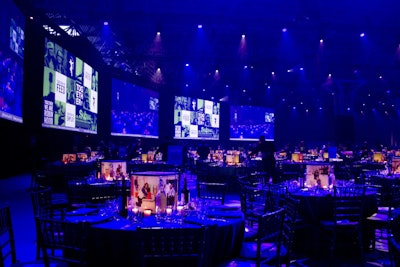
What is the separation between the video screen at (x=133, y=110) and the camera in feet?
62.8

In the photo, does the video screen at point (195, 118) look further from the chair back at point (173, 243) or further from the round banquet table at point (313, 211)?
the chair back at point (173, 243)

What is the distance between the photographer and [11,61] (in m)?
10.8

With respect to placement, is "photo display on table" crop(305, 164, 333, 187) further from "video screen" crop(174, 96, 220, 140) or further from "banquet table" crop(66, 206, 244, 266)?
"video screen" crop(174, 96, 220, 140)

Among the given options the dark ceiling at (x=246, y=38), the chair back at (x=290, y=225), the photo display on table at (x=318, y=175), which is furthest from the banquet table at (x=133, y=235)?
the dark ceiling at (x=246, y=38)

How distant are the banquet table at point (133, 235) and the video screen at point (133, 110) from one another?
51.4 feet

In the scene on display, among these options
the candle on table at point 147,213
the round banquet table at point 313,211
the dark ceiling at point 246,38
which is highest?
the dark ceiling at point 246,38

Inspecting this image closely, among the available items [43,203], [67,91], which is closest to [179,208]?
[43,203]

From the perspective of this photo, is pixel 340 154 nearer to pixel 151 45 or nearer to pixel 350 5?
pixel 350 5

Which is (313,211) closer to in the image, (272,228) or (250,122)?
(272,228)

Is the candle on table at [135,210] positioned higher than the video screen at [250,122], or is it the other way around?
the video screen at [250,122]

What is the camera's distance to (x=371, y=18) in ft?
50.3

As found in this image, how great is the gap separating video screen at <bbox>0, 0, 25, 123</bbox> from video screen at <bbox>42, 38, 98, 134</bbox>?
128 centimetres

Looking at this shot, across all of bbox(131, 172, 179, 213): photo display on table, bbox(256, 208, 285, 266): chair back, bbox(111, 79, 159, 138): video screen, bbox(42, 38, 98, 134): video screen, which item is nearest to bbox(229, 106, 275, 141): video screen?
bbox(111, 79, 159, 138): video screen

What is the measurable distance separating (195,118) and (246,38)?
365 inches
